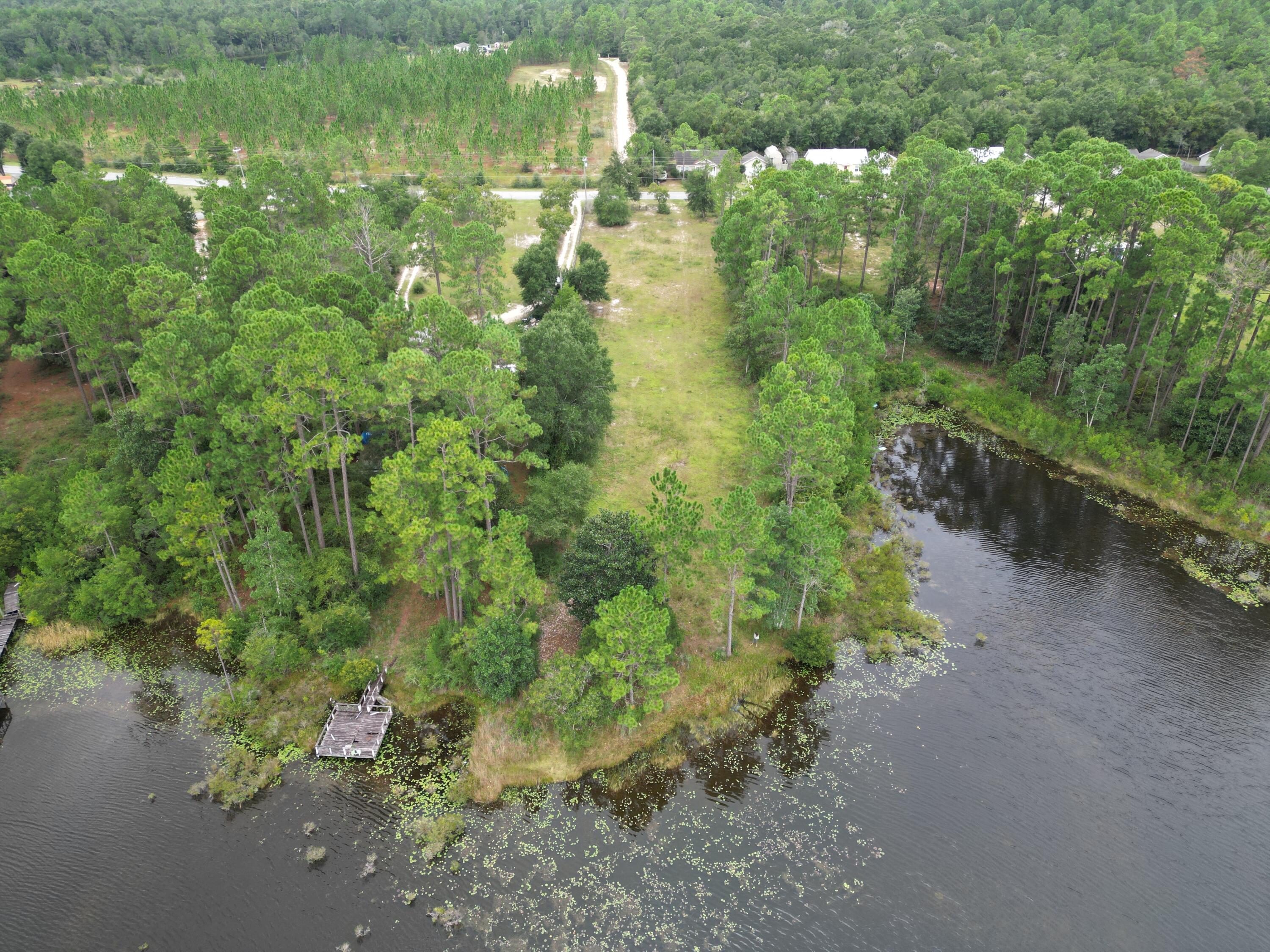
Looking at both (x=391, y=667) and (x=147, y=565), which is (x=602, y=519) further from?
(x=147, y=565)

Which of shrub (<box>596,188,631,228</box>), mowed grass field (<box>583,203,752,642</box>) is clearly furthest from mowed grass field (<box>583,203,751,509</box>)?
shrub (<box>596,188,631,228</box>)

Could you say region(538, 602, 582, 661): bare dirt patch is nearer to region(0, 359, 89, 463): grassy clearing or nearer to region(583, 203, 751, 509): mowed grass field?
region(583, 203, 751, 509): mowed grass field

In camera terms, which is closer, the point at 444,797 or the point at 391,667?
the point at 444,797

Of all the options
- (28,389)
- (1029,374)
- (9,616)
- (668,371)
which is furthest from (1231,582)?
(28,389)

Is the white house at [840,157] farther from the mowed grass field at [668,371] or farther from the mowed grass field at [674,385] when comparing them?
the mowed grass field at [674,385]

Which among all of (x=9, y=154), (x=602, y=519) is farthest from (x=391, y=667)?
(x=9, y=154)

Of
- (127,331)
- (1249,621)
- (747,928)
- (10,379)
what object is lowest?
(747,928)

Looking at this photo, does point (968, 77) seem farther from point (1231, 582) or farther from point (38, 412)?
point (38, 412)
